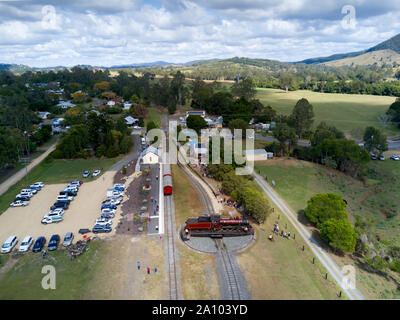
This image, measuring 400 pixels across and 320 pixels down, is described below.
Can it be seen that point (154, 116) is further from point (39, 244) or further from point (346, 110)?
point (346, 110)

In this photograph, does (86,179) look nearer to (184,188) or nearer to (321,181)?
(184,188)

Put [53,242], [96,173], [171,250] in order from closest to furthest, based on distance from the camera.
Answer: [171,250] → [53,242] → [96,173]

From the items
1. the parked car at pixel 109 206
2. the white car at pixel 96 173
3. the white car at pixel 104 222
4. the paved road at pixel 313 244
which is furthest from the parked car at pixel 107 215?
the paved road at pixel 313 244

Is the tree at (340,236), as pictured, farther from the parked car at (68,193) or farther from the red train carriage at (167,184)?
the parked car at (68,193)

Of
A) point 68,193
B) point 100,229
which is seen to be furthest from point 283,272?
point 68,193

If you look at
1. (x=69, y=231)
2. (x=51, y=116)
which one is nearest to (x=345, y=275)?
(x=69, y=231)

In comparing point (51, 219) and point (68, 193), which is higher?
point (68, 193)
